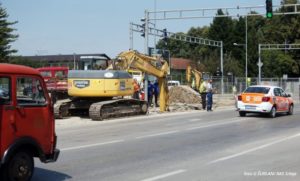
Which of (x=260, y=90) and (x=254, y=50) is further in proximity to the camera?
(x=254, y=50)

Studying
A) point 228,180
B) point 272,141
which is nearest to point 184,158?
point 228,180

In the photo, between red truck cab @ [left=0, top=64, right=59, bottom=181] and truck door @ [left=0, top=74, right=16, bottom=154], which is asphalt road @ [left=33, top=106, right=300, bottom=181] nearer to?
red truck cab @ [left=0, top=64, right=59, bottom=181]

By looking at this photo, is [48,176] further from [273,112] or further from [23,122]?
[273,112]

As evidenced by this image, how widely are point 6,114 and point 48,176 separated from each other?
2097 millimetres

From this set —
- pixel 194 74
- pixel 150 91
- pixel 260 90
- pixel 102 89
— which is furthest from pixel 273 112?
pixel 194 74

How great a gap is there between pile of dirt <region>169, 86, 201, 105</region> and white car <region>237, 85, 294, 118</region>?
1381 cm

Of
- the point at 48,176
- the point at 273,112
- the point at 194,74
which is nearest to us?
the point at 48,176

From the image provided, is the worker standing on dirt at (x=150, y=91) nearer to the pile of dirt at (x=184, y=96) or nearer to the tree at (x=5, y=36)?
the pile of dirt at (x=184, y=96)

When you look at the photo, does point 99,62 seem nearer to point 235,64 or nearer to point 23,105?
point 23,105

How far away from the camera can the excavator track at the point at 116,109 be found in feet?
77.5

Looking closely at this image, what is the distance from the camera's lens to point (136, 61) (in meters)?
28.3

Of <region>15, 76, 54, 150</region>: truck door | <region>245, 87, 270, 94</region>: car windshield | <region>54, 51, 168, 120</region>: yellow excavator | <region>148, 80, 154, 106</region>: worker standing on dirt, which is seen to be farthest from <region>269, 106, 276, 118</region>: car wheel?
<region>15, 76, 54, 150</region>: truck door

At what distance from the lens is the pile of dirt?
4000cm

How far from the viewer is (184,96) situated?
40.5 meters
